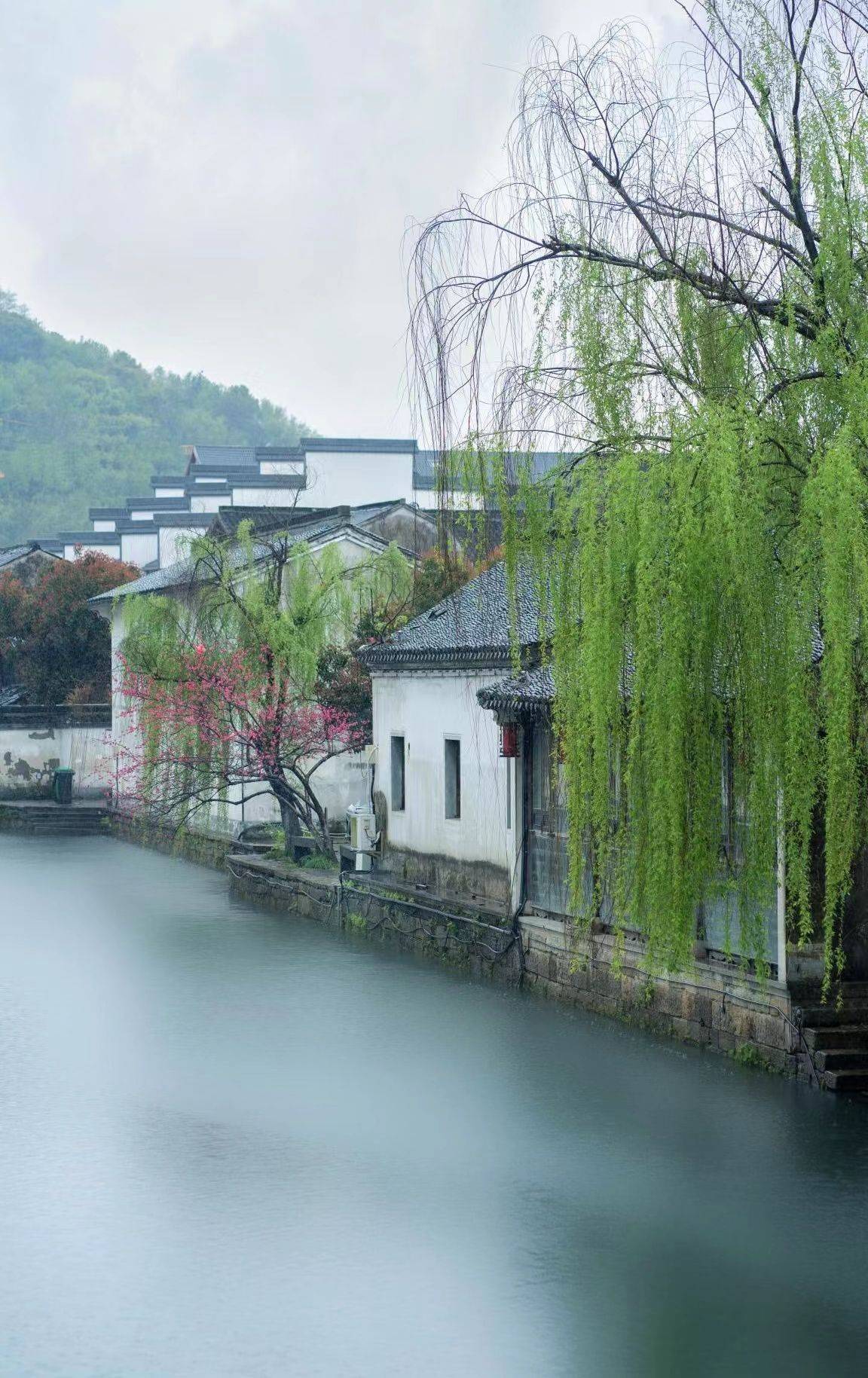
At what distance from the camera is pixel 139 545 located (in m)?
50.5

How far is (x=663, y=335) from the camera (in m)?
9.44

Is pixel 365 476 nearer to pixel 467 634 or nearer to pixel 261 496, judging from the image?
pixel 261 496

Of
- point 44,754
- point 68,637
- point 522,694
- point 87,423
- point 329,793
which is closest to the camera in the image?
point 522,694

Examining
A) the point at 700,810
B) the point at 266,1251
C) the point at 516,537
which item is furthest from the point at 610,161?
the point at 266,1251

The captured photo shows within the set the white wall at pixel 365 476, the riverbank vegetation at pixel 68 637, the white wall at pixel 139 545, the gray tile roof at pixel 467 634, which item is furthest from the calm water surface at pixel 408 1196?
the white wall at pixel 139 545

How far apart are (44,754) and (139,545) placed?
553 inches

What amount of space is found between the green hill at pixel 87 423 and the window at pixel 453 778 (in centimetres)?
6084

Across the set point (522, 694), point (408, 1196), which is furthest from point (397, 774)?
point (408, 1196)

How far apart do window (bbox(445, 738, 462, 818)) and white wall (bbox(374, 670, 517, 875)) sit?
8cm

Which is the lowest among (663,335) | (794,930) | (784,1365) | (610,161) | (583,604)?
(784,1365)

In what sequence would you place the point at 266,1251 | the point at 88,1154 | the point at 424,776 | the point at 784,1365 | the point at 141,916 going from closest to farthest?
the point at 784,1365, the point at 266,1251, the point at 88,1154, the point at 424,776, the point at 141,916

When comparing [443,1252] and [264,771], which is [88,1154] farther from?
[264,771]

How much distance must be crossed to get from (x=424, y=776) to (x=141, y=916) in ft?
15.3

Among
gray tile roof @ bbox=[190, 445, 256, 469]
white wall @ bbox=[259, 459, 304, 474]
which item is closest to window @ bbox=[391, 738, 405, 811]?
white wall @ bbox=[259, 459, 304, 474]
